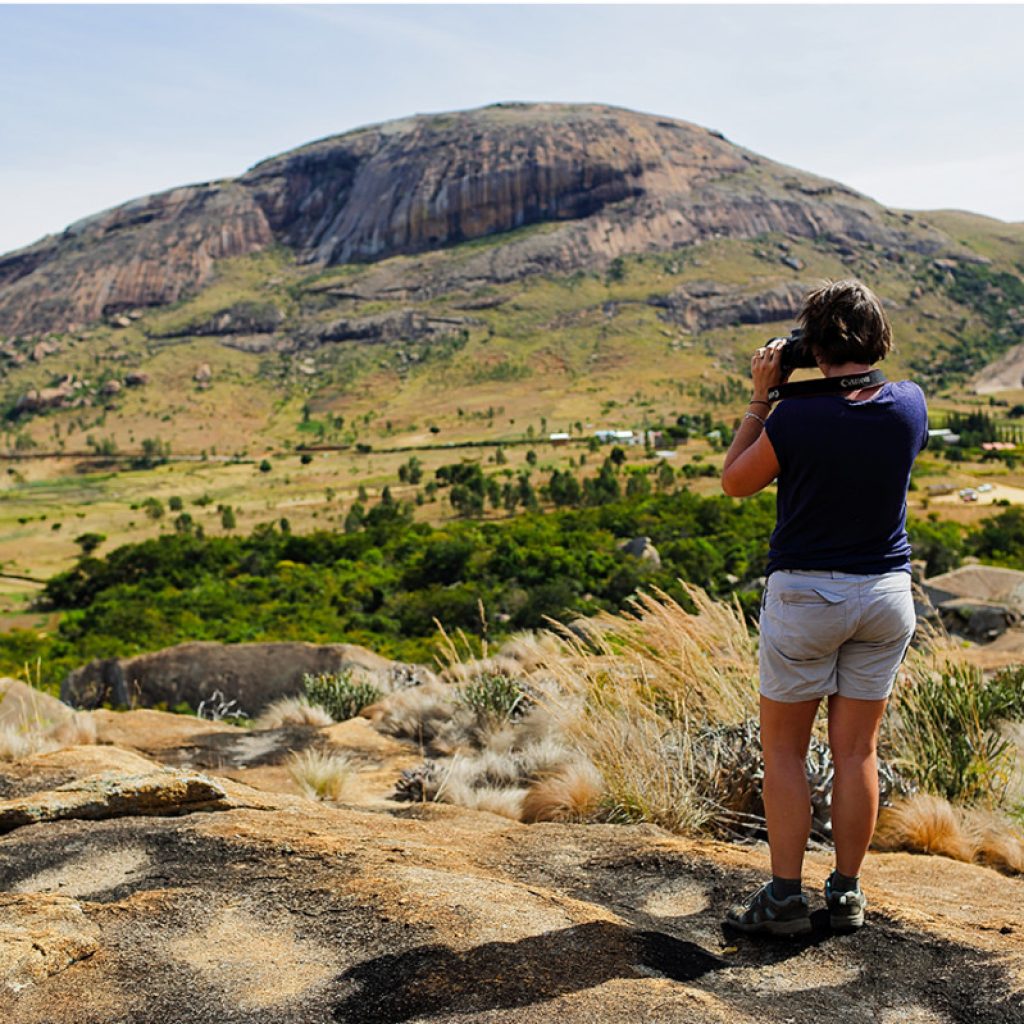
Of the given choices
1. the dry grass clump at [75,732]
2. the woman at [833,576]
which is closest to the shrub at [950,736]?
the woman at [833,576]

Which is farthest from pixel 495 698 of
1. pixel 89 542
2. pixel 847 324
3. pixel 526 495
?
pixel 89 542

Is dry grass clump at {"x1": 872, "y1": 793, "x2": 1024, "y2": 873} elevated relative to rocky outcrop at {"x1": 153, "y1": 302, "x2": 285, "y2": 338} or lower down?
lower down

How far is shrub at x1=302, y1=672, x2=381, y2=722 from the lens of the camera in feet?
34.2

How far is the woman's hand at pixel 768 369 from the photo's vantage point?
11.7 feet

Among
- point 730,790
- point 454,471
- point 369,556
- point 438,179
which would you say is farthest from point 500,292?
point 730,790

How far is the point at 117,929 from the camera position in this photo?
11.2ft

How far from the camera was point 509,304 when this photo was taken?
160 m

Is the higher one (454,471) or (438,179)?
(438,179)

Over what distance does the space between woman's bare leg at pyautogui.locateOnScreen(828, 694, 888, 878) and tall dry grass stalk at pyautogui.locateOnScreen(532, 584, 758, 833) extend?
148 centimetres

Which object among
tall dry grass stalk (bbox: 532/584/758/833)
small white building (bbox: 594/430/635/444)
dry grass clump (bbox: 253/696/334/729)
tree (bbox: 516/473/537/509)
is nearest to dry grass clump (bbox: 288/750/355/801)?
tall dry grass stalk (bbox: 532/584/758/833)

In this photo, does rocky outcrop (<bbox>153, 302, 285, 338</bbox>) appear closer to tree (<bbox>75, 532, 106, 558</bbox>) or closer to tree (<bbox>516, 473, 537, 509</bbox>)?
tree (<bbox>75, 532, 106, 558</bbox>)

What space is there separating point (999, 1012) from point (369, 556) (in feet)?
133

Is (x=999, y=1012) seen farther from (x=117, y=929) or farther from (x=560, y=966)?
(x=117, y=929)

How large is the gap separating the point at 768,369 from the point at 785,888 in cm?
181
